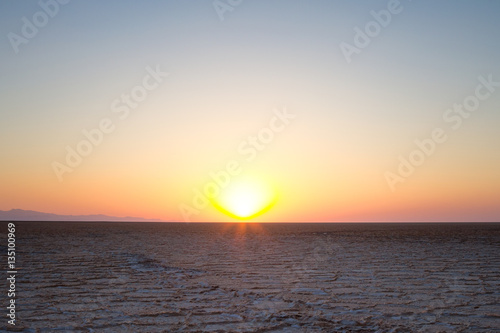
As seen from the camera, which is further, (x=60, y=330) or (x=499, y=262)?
(x=499, y=262)

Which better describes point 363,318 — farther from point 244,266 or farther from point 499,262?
point 499,262

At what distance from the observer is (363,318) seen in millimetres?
4484

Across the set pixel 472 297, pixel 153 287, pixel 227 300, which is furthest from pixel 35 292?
pixel 472 297

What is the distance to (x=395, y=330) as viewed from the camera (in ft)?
13.3

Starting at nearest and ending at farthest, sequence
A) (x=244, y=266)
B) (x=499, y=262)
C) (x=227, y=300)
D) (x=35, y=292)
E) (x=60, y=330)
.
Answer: (x=60, y=330)
(x=227, y=300)
(x=35, y=292)
(x=244, y=266)
(x=499, y=262)

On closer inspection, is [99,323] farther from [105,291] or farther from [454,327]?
[454,327]

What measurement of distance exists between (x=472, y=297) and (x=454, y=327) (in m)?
1.64

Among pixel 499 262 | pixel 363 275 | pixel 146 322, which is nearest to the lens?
pixel 146 322

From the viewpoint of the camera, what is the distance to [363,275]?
752cm

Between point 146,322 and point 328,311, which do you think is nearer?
point 146,322

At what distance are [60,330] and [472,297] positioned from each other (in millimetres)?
5013

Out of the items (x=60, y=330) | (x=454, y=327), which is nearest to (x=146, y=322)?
(x=60, y=330)

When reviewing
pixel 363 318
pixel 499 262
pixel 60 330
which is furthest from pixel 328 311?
pixel 499 262

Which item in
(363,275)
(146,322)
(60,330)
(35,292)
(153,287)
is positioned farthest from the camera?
(363,275)
